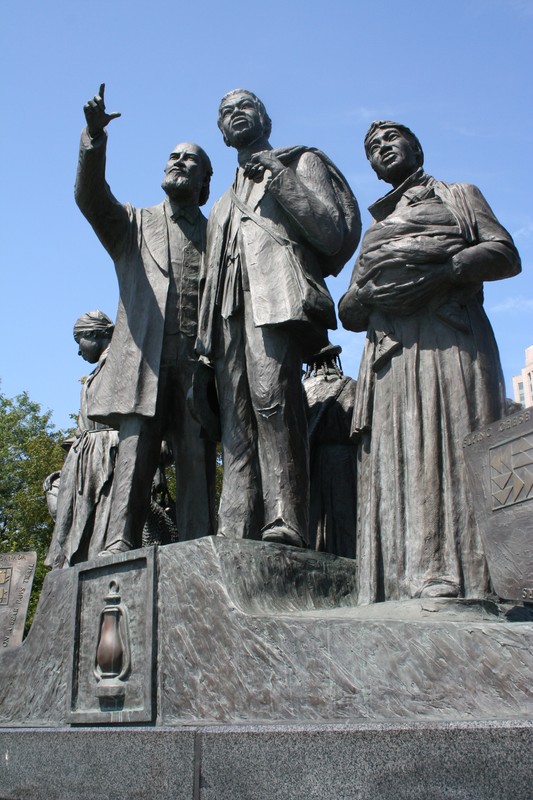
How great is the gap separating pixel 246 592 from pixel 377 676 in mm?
1061

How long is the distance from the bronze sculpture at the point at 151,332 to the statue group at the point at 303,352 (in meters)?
0.01

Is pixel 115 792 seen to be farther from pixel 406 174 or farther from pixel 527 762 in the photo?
pixel 406 174

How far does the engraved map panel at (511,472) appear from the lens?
4.14 meters

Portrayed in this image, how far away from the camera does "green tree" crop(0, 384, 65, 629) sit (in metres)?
26.9

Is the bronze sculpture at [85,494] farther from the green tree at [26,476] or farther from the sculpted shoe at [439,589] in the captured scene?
the green tree at [26,476]

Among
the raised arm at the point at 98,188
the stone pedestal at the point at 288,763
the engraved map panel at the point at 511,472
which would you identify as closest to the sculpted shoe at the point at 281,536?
the stone pedestal at the point at 288,763

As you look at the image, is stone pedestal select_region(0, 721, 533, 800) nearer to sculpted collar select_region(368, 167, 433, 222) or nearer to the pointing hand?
sculpted collar select_region(368, 167, 433, 222)

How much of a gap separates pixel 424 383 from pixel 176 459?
7.85ft

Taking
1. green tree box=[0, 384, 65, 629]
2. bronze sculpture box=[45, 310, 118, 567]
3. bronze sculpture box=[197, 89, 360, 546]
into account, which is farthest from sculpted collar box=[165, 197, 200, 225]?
green tree box=[0, 384, 65, 629]

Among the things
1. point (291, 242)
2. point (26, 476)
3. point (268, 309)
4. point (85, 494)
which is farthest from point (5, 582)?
point (26, 476)

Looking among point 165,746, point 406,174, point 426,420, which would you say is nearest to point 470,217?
point 406,174

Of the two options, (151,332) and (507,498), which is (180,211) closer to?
(151,332)

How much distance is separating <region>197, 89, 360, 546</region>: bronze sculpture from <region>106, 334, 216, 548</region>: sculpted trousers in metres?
0.50

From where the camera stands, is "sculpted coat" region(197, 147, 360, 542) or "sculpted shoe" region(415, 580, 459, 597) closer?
"sculpted shoe" region(415, 580, 459, 597)
